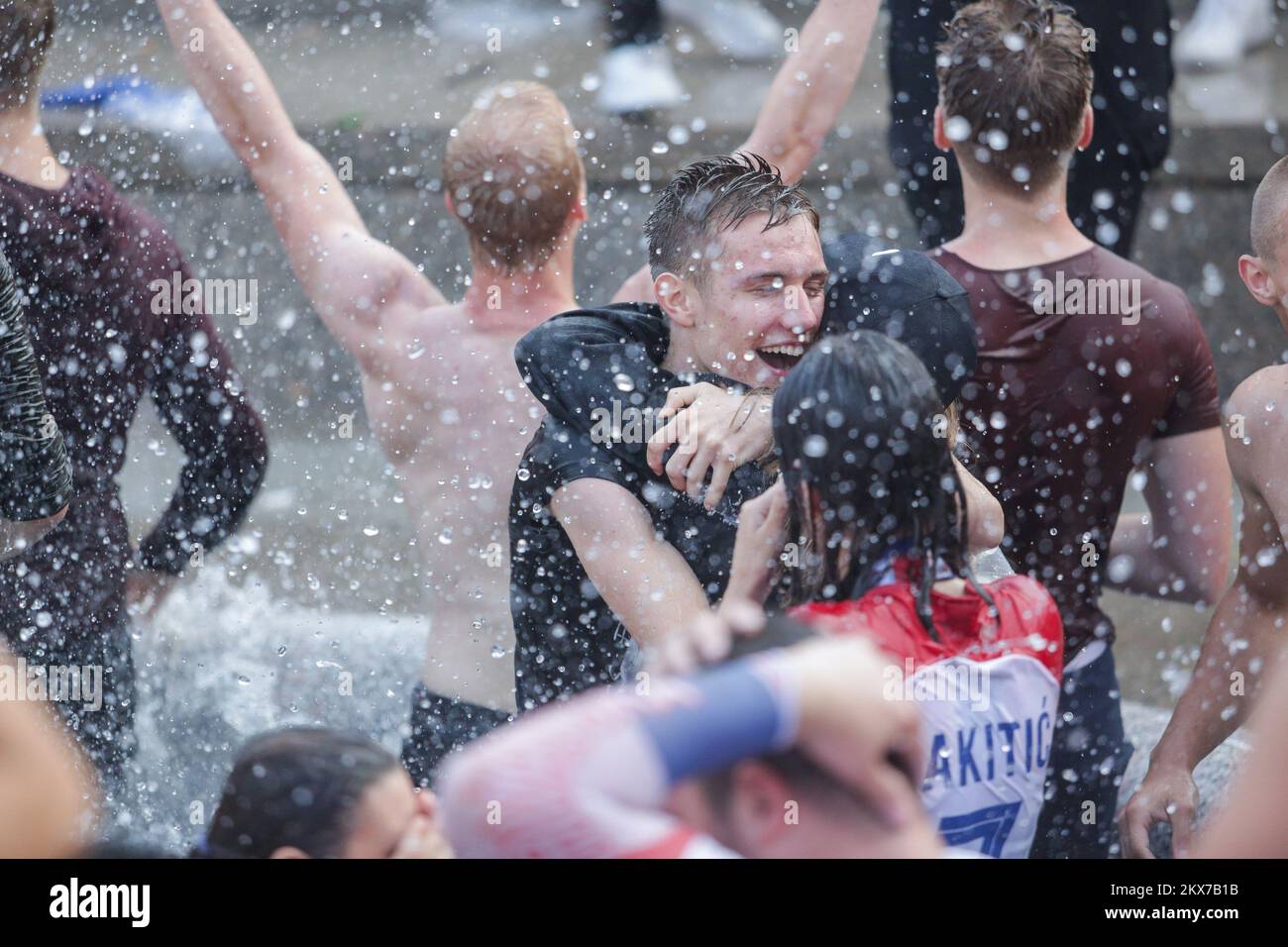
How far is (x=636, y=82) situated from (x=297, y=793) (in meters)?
4.63

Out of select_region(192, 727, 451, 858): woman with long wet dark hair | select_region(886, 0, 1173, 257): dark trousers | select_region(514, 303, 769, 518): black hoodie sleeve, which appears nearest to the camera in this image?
select_region(192, 727, 451, 858): woman with long wet dark hair

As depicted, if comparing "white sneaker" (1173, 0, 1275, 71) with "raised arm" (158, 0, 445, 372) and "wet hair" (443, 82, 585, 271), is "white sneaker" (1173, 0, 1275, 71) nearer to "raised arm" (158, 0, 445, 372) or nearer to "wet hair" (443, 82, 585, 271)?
"wet hair" (443, 82, 585, 271)

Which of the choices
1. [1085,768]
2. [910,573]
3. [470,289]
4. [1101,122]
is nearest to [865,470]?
[910,573]

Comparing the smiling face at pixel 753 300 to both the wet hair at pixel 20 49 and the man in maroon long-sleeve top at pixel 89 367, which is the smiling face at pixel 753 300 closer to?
the man in maroon long-sleeve top at pixel 89 367

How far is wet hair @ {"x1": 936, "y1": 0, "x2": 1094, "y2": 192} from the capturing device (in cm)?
230

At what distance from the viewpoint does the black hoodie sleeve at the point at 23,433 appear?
2150 mm

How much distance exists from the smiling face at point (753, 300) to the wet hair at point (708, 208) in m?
0.01

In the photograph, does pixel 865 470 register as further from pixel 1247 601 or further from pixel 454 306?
pixel 454 306

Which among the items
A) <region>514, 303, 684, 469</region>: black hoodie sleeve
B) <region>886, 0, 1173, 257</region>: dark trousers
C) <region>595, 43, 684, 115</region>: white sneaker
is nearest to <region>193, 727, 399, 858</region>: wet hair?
<region>514, 303, 684, 469</region>: black hoodie sleeve

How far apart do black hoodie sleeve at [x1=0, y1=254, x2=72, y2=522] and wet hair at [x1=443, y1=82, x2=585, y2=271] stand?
75 cm

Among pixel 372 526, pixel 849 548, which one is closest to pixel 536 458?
pixel 849 548

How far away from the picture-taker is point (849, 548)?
1577 mm

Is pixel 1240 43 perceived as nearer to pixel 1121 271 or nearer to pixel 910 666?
pixel 1121 271

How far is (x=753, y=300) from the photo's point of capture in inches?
75.4
